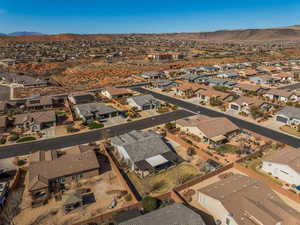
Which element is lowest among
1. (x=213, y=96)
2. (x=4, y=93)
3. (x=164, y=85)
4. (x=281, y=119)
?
(x=281, y=119)

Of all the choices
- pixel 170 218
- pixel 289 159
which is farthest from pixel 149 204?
pixel 289 159

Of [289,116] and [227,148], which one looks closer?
[227,148]

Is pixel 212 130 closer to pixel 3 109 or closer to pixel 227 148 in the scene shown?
pixel 227 148

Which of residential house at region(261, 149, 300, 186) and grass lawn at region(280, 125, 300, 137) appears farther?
grass lawn at region(280, 125, 300, 137)

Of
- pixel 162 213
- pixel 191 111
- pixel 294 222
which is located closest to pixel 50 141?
pixel 162 213

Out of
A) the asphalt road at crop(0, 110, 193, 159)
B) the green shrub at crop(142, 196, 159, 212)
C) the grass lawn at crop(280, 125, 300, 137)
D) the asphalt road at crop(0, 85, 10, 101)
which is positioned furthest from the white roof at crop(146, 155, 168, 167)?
the asphalt road at crop(0, 85, 10, 101)

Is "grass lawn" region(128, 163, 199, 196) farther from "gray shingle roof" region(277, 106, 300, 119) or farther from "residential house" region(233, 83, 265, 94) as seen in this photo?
"residential house" region(233, 83, 265, 94)

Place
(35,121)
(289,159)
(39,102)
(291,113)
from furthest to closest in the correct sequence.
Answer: (39,102) < (291,113) < (35,121) < (289,159)
